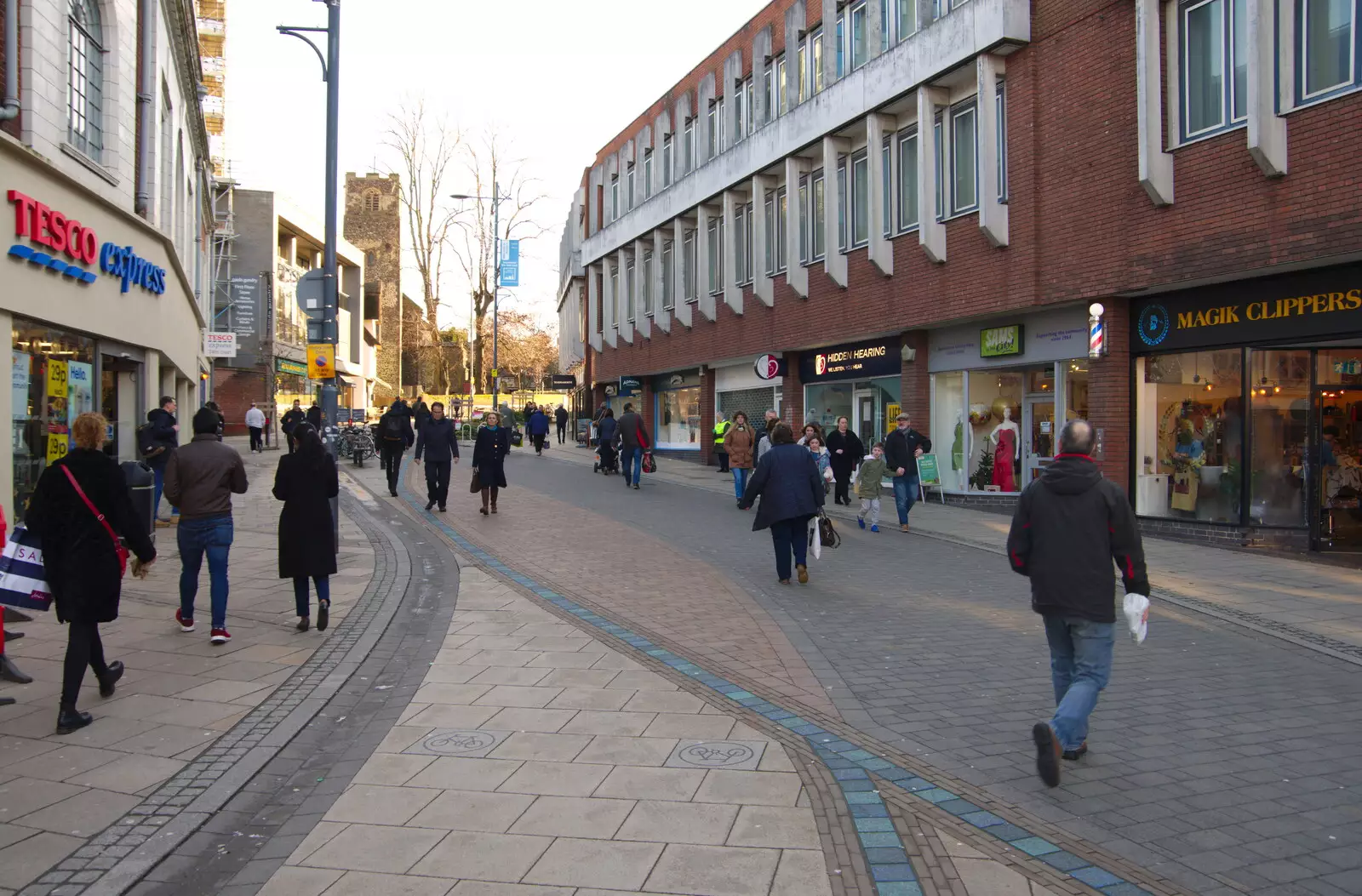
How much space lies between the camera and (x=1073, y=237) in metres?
15.7

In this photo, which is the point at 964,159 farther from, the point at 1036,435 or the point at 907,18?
the point at 1036,435

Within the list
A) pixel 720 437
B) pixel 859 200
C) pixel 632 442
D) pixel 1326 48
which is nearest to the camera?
pixel 1326 48

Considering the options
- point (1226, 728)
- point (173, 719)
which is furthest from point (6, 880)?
point (1226, 728)

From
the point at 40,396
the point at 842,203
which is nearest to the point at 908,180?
the point at 842,203

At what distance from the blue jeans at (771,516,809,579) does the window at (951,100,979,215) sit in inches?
387

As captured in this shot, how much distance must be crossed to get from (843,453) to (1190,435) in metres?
5.87

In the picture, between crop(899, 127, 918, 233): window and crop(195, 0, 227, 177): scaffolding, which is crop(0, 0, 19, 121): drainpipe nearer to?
crop(899, 127, 918, 233): window

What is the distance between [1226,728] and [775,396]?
72.9 feet

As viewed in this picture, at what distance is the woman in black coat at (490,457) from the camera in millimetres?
16469

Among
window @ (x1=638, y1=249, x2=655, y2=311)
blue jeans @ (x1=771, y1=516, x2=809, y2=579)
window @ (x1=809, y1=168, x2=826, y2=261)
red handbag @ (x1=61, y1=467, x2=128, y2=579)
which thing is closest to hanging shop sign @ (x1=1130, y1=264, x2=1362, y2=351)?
blue jeans @ (x1=771, y1=516, x2=809, y2=579)

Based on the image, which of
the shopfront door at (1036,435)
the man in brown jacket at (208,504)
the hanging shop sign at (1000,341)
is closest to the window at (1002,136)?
the hanging shop sign at (1000,341)

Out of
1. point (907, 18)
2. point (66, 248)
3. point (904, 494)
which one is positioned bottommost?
point (904, 494)

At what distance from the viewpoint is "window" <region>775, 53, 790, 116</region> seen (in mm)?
25203

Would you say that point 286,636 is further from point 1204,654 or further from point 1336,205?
point 1336,205
